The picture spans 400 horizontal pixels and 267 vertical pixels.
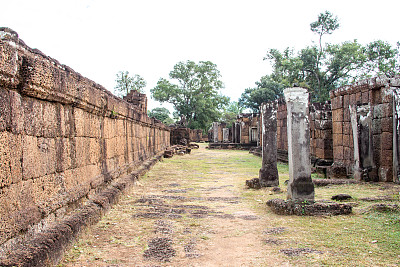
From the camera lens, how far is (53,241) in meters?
3.14

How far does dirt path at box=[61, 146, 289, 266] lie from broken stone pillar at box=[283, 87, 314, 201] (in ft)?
2.64

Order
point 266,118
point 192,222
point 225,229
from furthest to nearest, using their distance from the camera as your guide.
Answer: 1. point 266,118
2. point 192,222
3. point 225,229

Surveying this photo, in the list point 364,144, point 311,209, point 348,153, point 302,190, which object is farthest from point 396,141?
point 311,209

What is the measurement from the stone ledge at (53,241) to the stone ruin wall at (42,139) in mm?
109

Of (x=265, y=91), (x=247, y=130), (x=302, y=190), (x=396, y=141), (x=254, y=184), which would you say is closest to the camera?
(x=302, y=190)

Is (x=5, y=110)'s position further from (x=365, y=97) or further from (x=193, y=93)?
(x=193, y=93)

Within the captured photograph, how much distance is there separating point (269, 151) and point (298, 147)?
108 inches

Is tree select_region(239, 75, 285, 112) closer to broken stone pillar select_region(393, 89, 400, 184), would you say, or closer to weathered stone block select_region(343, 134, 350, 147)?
weathered stone block select_region(343, 134, 350, 147)

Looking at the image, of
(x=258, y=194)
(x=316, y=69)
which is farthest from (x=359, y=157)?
(x=316, y=69)

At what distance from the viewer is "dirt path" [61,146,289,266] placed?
11.2ft

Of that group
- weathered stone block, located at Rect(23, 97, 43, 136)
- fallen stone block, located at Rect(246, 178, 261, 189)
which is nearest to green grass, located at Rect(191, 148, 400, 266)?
fallen stone block, located at Rect(246, 178, 261, 189)

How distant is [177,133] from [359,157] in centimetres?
2089

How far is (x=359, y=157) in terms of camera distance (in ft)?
29.3

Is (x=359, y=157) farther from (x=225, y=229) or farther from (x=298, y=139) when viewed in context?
(x=225, y=229)
